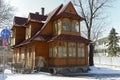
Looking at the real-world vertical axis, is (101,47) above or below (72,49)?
above

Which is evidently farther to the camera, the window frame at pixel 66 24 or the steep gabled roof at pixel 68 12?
the window frame at pixel 66 24

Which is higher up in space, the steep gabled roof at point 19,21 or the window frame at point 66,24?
the steep gabled roof at point 19,21

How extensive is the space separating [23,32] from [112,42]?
34.5 metres

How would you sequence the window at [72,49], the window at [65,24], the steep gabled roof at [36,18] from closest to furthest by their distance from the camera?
the window at [72,49]
the window at [65,24]
the steep gabled roof at [36,18]

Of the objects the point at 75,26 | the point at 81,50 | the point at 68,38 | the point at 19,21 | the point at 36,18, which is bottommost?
the point at 81,50

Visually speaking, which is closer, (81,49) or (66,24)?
(66,24)

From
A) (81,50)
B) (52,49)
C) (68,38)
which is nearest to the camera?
(68,38)

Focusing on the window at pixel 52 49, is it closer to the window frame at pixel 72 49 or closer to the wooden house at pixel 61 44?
the wooden house at pixel 61 44

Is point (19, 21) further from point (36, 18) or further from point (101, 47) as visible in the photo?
point (101, 47)

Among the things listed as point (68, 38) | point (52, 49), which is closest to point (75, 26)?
point (68, 38)

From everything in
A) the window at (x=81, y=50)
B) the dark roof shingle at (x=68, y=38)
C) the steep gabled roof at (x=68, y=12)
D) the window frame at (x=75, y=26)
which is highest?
the steep gabled roof at (x=68, y=12)

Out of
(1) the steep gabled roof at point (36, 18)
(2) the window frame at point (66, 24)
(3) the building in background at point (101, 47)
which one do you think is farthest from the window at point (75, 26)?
(3) the building in background at point (101, 47)

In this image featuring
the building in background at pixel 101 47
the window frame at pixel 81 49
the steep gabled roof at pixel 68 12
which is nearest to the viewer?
the steep gabled roof at pixel 68 12

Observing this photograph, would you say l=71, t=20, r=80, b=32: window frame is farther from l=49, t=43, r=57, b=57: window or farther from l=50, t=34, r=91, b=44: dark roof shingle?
l=49, t=43, r=57, b=57: window
